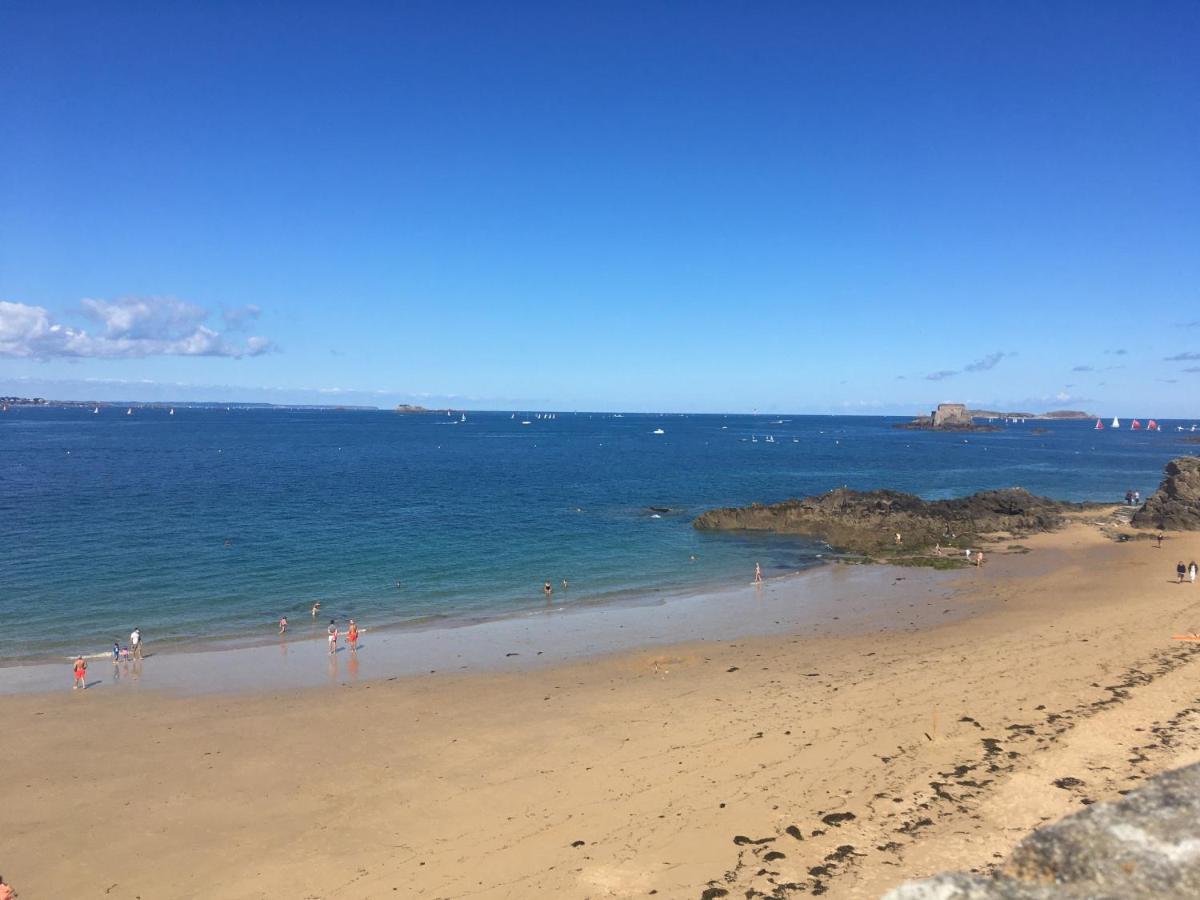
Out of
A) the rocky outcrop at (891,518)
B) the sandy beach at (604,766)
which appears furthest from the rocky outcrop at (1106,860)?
the rocky outcrop at (891,518)

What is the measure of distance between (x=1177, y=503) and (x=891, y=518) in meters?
19.3

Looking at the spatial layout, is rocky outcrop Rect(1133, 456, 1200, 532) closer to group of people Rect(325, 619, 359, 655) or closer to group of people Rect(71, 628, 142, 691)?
group of people Rect(325, 619, 359, 655)

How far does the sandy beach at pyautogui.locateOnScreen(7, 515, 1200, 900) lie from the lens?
1322 cm

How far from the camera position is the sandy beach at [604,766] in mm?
13219

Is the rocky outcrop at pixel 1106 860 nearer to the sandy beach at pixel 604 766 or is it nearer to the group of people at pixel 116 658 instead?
the sandy beach at pixel 604 766

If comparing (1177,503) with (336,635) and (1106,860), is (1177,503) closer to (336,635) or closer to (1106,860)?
(336,635)

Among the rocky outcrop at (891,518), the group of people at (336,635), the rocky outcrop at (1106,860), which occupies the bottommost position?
the group of people at (336,635)

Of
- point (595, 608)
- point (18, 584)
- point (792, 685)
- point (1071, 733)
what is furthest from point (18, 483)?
point (1071, 733)

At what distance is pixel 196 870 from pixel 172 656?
615 inches

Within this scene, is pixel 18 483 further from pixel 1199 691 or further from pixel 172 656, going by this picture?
pixel 1199 691

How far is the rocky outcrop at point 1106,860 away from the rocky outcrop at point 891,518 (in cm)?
4681

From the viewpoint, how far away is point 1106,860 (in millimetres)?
4422

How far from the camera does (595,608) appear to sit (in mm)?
34125

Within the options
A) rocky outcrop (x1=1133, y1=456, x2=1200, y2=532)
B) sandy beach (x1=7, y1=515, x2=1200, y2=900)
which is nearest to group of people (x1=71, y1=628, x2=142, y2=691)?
sandy beach (x1=7, y1=515, x2=1200, y2=900)
